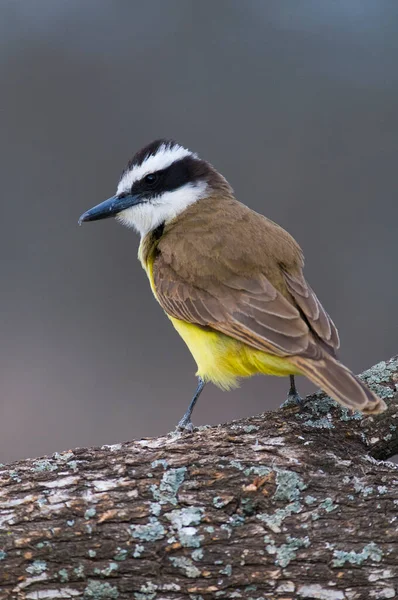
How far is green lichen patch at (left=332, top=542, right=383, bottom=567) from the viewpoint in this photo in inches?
122

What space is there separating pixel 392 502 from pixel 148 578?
1.07 meters

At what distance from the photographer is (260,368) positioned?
12.9ft

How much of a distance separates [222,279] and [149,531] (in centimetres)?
157

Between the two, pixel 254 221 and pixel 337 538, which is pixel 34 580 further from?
pixel 254 221

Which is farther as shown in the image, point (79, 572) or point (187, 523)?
point (187, 523)

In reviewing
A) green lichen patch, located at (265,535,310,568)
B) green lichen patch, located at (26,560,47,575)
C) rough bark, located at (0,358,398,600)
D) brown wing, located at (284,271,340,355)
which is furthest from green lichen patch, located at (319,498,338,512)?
green lichen patch, located at (26,560,47,575)

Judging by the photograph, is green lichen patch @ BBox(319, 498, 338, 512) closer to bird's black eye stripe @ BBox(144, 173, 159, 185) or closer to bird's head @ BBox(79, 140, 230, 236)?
bird's head @ BBox(79, 140, 230, 236)

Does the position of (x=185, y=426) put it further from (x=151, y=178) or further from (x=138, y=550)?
(x=151, y=178)

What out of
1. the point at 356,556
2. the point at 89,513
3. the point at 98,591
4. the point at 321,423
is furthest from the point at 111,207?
the point at 356,556

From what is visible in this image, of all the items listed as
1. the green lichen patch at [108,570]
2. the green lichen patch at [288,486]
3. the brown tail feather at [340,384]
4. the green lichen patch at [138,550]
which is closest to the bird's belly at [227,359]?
the brown tail feather at [340,384]

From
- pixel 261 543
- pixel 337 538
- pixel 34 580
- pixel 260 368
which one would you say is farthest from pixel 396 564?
pixel 34 580

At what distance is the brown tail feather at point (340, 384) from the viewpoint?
3.24 m

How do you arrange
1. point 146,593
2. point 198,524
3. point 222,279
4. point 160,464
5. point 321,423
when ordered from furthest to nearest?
point 222,279, point 321,423, point 160,464, point 198,524, point 146,593

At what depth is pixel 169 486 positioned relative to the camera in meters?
3.29
